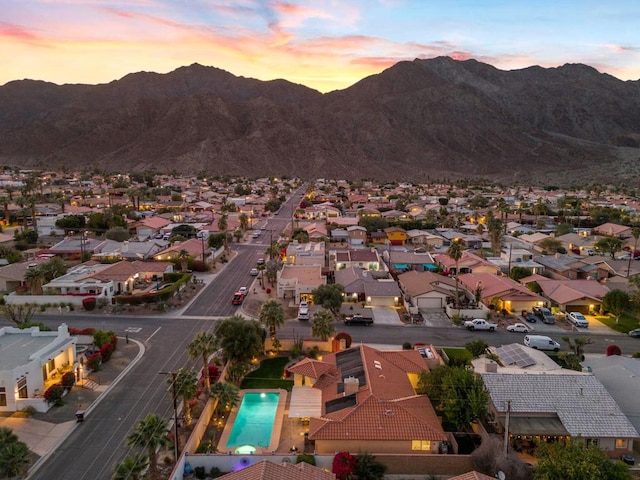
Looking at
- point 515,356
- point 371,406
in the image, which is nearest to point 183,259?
point 371,406

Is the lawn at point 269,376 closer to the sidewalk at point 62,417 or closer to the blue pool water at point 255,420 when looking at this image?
the blue pool water at point 255,420

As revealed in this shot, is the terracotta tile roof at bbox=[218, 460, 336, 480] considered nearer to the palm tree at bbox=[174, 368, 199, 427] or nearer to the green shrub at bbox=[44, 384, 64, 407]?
the palm tree at bbox=[174, 368, 199, 427]

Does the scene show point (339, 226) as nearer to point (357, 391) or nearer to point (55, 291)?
point (55, 291)

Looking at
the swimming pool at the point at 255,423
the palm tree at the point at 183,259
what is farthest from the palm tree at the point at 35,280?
the swimming pool at the point at 255,423

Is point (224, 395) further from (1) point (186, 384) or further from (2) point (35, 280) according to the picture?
(2) point (35, 280)

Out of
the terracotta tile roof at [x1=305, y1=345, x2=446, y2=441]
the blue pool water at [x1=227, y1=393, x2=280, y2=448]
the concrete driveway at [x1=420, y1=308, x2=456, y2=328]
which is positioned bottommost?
the blue pool water at [x1=227, y1=393, x2=280, y2=448]

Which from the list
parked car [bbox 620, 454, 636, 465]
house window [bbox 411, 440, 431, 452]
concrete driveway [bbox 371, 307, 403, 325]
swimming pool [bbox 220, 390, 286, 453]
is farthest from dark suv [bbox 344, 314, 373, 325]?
parked car [bbox 620, 454, 636, 465]
